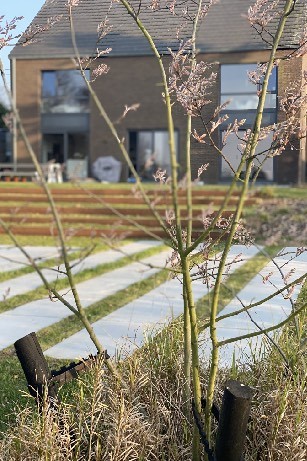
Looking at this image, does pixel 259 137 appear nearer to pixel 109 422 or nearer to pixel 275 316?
pixel 109 422

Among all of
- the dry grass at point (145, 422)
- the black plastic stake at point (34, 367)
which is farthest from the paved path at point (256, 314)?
the black plastic stake at point (34, 367)

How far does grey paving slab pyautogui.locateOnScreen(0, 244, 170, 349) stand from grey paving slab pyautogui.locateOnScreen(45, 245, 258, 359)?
328 millimetres

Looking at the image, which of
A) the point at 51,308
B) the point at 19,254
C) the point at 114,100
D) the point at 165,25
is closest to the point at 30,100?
the point at 114,100

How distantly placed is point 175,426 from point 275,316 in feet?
9.55

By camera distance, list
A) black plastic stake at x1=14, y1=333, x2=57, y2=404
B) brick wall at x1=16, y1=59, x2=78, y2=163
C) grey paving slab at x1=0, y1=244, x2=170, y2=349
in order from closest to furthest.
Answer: black plastic stake at x1=14, y1=333, x2=57, y2=404 < grey paving slab at x1=0, y1=244, x2=170, y2=349 < brick wall at x1=16, y1=59, x2=78, y2=163

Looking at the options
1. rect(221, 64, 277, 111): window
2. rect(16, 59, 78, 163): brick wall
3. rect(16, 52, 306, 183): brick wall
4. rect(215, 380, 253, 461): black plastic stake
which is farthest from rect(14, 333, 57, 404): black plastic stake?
rect(16, 59, 78, 163): brick wall

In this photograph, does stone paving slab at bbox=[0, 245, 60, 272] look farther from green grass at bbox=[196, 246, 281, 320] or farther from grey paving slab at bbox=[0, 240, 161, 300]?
green grass at bbox=[196, 246, 281, 320]

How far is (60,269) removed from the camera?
27.1 feet

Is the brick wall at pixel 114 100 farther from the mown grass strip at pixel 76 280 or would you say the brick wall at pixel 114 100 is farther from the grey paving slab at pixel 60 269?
the mown grass strip at pixel 76 280

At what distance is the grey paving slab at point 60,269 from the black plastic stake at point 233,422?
2.64 metres

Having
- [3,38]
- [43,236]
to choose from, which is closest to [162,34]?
[3,38]

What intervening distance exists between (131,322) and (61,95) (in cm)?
Result: 2205

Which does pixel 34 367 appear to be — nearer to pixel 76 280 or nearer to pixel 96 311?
pixel 96 311

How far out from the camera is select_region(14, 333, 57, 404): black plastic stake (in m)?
2.72
